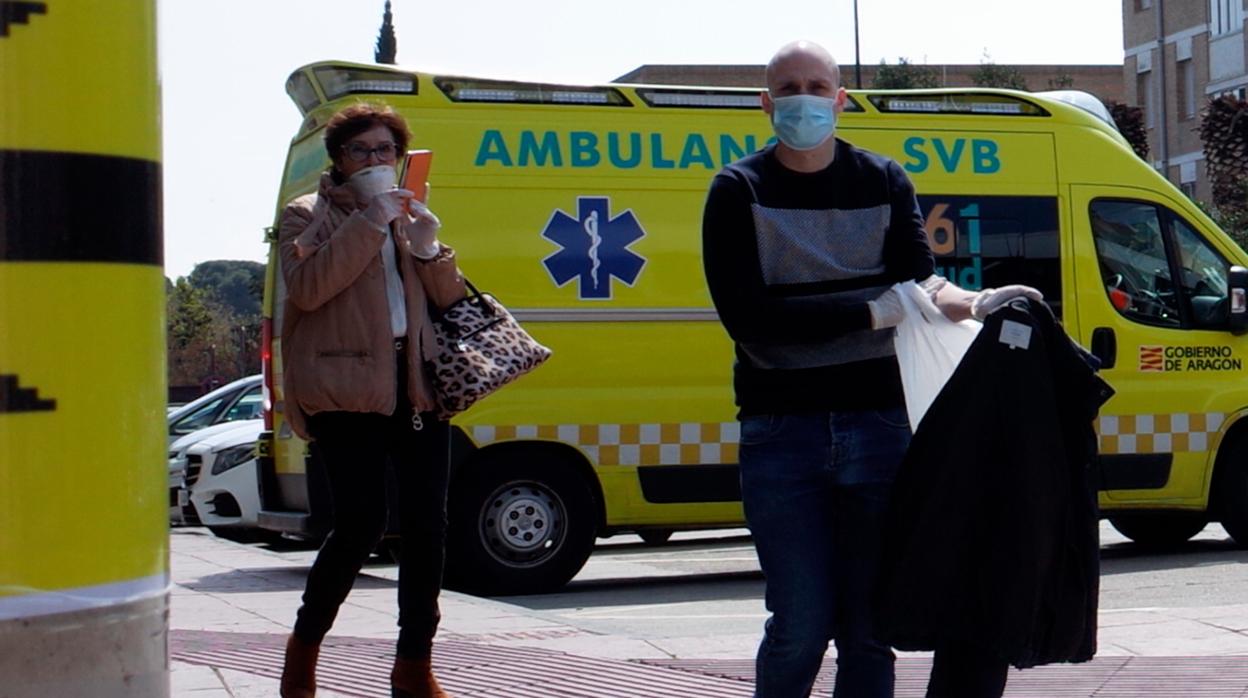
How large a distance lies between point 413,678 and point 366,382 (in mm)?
784

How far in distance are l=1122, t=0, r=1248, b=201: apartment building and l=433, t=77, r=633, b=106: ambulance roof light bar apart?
4250cm

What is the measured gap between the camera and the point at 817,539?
3.82 meters

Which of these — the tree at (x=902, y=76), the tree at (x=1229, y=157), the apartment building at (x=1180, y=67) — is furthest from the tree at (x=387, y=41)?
the tree at (x=1229, y=157)

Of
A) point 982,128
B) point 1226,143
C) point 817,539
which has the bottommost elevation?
point 817,539

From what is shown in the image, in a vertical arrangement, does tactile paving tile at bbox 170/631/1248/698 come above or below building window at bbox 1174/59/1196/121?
below

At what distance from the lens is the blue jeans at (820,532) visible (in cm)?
380

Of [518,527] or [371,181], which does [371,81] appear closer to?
[518,527]

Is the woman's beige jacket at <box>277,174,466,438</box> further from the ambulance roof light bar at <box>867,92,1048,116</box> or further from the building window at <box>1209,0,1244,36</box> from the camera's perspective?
the building window at <box>1209,0,1244,36</box>

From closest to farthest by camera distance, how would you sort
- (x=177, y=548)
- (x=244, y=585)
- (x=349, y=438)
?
(x=349, y=438) → (x=244, y=585) → (x=177, y=548)

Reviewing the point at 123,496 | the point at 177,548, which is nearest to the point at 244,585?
the point at 177,548

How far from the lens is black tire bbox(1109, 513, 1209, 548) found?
12.0 meters

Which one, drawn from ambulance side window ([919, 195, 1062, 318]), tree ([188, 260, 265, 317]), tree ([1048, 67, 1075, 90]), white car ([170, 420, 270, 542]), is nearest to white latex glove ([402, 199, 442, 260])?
ambulance side window ([919, 195, 1062, 318])

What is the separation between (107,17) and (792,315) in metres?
2.67

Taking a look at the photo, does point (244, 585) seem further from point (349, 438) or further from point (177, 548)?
point (349, 438)
